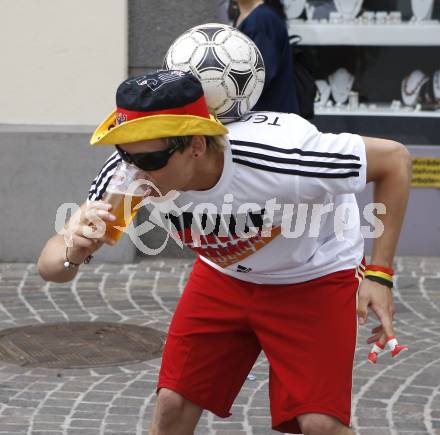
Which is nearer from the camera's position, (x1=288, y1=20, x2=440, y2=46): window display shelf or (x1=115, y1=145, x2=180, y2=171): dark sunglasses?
(x1=115, y1=145, x2=180, y2=171): dark sunglasses

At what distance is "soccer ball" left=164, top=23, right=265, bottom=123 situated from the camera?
3.40 m

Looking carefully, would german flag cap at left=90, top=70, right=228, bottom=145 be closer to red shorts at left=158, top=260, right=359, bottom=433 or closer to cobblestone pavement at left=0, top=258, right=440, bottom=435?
red shorts at left=158, top=260, right=359, bottom=433

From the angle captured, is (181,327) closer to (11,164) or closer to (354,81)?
(11,164)

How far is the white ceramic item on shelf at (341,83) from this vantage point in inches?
331

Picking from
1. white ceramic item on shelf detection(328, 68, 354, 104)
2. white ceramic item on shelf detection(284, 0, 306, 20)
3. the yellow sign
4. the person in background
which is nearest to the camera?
the person in background

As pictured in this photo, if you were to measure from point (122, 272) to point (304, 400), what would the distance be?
4.17 metres

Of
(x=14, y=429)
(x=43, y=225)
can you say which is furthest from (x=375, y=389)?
(x=43, y=225)

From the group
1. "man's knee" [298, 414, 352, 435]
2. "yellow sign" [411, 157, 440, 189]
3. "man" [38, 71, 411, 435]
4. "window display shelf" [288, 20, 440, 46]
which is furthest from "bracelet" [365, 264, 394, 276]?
"window display shelf" [288, 20, 440, 46]

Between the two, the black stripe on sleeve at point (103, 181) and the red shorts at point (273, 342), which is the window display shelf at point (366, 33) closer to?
the red shorts at point (273, 342)

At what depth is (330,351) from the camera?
143 inches

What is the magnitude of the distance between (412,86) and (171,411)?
5225mm

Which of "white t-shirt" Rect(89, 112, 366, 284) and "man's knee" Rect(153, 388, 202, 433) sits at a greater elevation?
"white t-shirt" Rect(89, 112, 366, 284)

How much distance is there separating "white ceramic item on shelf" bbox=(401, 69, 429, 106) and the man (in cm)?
475

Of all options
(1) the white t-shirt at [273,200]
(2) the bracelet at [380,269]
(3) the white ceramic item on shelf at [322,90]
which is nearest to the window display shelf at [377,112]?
(3) the white ceramic item on shelf at [322,90]
